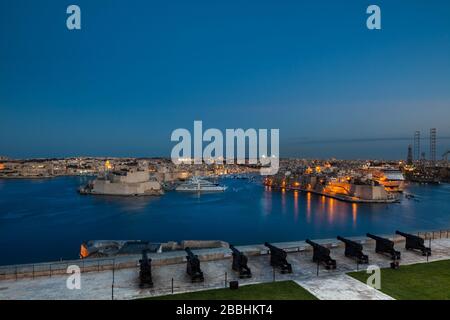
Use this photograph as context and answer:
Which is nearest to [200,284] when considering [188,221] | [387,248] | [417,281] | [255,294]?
[255,294]

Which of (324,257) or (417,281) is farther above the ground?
(324,257)

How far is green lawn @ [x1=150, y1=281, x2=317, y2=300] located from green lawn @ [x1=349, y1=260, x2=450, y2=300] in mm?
1762

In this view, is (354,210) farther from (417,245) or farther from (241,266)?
(241,266)

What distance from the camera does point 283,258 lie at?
8.25 meters

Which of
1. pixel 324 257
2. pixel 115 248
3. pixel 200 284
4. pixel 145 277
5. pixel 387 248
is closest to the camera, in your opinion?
pixel 145 277

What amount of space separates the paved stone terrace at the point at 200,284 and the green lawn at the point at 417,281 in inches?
16.4

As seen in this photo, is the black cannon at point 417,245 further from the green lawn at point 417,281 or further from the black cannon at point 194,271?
the black cannon at point 194,271

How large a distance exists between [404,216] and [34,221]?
37064 millimetres

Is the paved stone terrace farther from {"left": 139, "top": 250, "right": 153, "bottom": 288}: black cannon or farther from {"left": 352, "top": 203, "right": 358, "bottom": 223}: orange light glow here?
{"left": 352, "top": 203, "right": 358, "bottom": 223}: orange light glow

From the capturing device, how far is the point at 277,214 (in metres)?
35.9

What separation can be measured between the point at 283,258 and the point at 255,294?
5.85 feet

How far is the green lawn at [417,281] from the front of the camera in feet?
22.1
